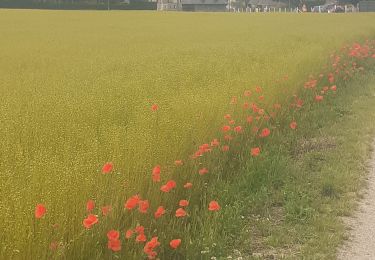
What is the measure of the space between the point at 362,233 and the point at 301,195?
2.10 ft

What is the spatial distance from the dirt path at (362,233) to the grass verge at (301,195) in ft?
0.23

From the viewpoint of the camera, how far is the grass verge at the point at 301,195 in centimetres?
320

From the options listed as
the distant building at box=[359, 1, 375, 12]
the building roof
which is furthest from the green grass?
the building roof

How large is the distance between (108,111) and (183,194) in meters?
1.46

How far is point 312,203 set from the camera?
381cm

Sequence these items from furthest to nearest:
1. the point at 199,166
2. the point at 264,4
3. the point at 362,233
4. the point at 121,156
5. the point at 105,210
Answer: the point at 264,4, the point at 199,166, the point at 362,233, the point at 121,156, the point at 105,210

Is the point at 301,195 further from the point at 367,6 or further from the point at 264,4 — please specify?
the point at 264,4

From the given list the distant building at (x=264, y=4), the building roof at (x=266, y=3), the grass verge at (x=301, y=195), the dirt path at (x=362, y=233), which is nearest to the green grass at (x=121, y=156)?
the grass verge at (x=301, y=195)

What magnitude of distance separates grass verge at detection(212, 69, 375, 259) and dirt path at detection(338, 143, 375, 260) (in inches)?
2.8

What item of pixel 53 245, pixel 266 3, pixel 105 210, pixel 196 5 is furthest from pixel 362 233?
pixel 266 3

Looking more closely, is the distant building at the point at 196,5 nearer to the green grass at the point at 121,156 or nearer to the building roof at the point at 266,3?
the building roof at the point at 266,3

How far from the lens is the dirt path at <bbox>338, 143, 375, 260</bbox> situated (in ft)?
10.3

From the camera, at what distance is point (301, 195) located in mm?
3945

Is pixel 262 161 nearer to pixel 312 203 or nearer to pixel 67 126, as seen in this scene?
pixel 312 203
